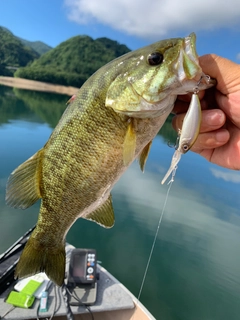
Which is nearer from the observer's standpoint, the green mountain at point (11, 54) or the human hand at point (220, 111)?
the human hand at point (220, 111)

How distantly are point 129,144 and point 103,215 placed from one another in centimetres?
71

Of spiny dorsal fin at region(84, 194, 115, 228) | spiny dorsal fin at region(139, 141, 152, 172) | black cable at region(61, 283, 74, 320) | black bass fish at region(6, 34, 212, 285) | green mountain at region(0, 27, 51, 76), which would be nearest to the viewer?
black bass fish at region(6, 34, 212, 285)

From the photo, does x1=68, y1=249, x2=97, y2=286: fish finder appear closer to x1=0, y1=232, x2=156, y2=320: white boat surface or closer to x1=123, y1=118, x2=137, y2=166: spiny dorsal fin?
x1=0, y1=232, x2=156, y2=320: white boat surface

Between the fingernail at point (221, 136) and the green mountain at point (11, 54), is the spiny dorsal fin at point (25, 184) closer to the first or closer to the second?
the fingernail at point (221, 136)

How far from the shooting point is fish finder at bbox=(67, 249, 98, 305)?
4.12m

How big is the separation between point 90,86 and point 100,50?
104 metres

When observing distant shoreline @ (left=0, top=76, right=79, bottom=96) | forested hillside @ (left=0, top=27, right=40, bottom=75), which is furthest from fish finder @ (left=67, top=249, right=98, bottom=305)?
forested hillside @ (left=0, top=27, right=40, bottom=75)

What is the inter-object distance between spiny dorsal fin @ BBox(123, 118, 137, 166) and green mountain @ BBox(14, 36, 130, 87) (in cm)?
7044

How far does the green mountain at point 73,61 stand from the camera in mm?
71750

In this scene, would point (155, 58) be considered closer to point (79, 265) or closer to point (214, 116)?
point (214, 116)

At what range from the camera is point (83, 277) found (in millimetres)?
4281

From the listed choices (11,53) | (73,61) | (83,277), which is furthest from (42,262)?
(11,53)

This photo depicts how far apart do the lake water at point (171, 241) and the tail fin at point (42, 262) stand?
4.77 metres

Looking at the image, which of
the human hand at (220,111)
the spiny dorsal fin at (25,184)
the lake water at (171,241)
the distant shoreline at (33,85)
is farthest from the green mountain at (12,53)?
the human hand at (220,111)
